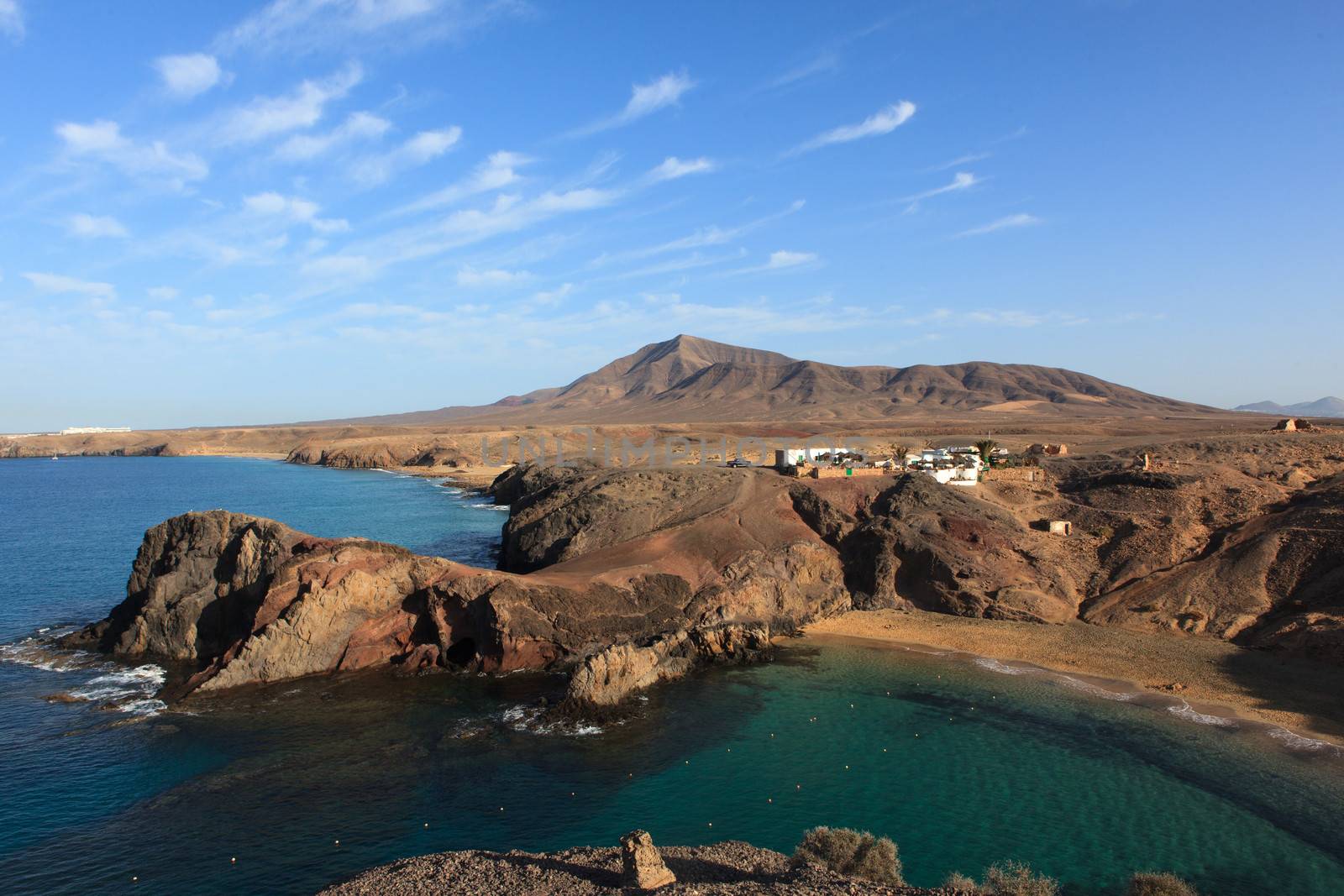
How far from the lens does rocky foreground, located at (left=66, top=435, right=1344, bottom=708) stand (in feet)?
113

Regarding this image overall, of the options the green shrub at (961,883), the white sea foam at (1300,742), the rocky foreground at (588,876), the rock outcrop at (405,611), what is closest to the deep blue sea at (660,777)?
the white sea foam at (1300,742)

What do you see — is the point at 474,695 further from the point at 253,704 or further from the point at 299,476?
the point at 299,476

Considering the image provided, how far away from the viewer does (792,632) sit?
4044 cm

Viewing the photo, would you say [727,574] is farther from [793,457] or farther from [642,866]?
[793,457]

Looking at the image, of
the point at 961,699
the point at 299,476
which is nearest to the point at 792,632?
the point at 961,699

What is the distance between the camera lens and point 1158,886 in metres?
17.4

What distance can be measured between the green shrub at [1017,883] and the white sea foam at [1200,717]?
1413 centimetres

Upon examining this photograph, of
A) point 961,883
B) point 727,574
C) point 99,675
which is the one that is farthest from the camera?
point 727,574

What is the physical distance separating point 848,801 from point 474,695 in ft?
51.4

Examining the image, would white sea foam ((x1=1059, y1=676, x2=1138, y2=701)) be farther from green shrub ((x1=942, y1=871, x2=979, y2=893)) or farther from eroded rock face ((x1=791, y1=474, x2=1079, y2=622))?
green shrub ((x1=942, y1=871, x2=979, y2=893))

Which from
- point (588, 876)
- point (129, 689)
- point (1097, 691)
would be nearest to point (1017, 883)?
point (588, 876)

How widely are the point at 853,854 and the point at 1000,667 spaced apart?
755 inches

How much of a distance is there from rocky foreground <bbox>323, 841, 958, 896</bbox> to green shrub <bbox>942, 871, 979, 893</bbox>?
2.05 feet

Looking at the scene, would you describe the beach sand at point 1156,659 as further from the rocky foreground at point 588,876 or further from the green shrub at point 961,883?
the rocky foreground at point 588,876
